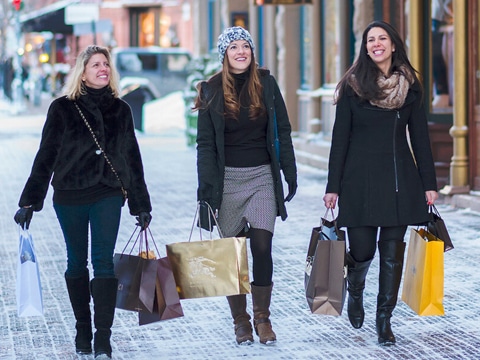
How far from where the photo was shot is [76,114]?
5.97m

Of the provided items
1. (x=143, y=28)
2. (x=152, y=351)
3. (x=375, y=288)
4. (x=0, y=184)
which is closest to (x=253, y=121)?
(x=152, y=351)

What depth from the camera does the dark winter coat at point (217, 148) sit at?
6168 millimetres

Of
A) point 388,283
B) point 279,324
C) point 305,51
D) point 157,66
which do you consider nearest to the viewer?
point 388,283

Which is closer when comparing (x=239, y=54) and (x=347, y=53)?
(x=239, y=54)

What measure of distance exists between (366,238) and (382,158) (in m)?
0.44

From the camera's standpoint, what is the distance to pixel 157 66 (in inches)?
1364

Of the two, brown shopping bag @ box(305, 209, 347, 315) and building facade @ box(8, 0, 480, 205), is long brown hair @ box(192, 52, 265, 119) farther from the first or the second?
building facade @ box(8, 0, 480, 205)

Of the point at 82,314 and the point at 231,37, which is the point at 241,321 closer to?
the point at 82,314

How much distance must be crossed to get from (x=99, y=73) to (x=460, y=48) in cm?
733

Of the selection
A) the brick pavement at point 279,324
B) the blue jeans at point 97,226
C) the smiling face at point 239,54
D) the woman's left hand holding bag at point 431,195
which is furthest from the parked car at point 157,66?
the blue jeans at point 97,226

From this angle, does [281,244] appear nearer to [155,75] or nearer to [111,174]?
[111,174]

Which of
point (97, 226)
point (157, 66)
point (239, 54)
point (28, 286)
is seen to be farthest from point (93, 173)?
point (157, 66)

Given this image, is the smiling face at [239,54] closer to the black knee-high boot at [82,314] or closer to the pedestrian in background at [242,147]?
the pedestrian in background at [242,147]

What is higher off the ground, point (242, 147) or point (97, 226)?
point (242, 147)
